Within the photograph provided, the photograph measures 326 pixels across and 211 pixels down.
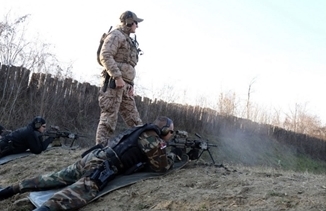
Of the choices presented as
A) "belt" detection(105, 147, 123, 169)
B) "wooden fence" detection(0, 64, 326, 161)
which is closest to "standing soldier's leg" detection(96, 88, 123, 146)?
"belt" detection(105, 147, 123, 169)

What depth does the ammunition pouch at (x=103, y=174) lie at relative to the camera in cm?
379

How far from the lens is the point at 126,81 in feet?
18.2

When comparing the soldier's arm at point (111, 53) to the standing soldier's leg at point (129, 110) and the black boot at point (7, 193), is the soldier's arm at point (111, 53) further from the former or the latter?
the black boot at point (7, 193)

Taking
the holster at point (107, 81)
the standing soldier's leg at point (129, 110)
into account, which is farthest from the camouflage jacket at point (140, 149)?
the standing soldier's leg at point (129, 110)

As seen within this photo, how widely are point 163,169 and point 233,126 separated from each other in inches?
652

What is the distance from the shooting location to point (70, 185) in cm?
384

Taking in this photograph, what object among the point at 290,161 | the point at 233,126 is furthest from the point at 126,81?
the point at 290,161

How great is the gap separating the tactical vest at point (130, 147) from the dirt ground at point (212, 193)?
10.3 inches

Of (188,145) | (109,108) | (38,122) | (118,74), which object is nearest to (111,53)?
(118,74)

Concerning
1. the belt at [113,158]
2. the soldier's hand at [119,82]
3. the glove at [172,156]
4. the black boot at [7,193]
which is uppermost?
the soldier's hand at [119,82]

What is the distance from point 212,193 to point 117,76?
2.33 metres

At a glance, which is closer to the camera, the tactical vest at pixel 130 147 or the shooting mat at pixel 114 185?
the shooting mat at pixel 114 185

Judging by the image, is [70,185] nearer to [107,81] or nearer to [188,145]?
[188,145]

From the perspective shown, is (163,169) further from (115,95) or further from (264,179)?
(115,95)
